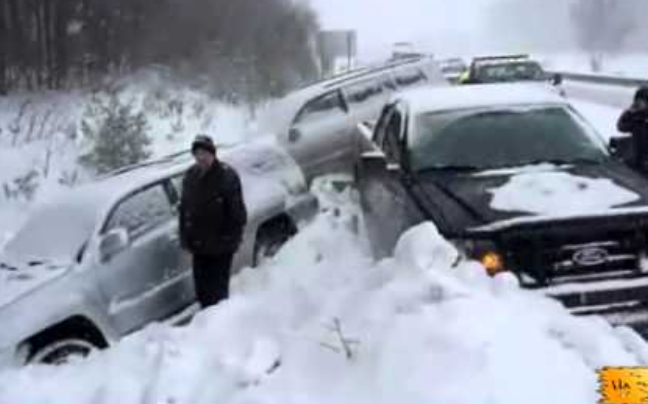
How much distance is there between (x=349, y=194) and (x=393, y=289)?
7829 mm

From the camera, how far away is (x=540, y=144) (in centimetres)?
823

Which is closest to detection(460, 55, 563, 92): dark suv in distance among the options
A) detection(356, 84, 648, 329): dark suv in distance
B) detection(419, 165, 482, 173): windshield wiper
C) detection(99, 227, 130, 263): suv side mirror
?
detection(356, 84, 648, 329): dark suv in distance

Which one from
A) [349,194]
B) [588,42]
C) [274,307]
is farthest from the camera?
[588,42]

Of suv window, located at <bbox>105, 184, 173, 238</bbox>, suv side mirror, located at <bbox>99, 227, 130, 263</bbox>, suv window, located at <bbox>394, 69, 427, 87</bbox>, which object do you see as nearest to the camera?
suv side mirror, located at <bbox>99, 227, 130, 263</bbox>

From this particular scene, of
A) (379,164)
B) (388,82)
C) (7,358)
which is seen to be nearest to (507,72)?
(388,82)

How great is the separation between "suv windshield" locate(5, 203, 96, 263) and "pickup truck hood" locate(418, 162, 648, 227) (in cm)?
251

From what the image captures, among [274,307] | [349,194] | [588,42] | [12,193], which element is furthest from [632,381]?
[588,42]

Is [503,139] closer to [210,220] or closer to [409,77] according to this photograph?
[210,220]

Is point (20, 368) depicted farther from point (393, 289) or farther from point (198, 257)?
point (393, 289)

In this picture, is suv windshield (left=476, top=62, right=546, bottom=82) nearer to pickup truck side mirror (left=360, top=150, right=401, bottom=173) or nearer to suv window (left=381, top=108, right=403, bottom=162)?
suv window (left=381, top=108, right=403, bottom=162)

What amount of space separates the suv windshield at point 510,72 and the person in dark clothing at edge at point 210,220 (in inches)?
729

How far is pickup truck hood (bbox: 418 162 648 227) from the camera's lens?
667cm

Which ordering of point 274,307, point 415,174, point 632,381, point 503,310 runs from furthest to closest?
point 415,174
point 274,307
point 503,310
point 632,381

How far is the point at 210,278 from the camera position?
8227 millimetres
